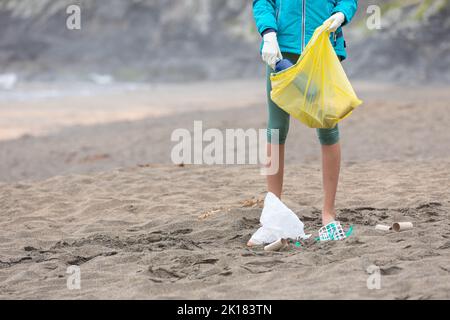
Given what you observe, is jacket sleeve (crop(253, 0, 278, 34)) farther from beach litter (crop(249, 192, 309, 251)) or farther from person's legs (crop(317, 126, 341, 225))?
beach litter (crop(249, 192, 309, 251))

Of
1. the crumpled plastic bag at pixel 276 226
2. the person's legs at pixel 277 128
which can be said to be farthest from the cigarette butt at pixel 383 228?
the person's legs at pixel 277 128

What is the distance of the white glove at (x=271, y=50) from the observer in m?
4.18

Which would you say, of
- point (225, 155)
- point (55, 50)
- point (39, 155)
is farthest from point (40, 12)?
point (225, 155)

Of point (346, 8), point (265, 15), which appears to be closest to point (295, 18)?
point (265, 15)

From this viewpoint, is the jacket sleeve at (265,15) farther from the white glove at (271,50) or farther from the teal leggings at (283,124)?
the teal leggings at (283,124)

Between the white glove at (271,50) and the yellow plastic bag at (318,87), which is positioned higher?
the white glove at (271,50)

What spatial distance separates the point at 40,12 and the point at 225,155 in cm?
2695

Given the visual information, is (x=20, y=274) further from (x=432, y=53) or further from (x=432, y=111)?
(x=432, y=53)

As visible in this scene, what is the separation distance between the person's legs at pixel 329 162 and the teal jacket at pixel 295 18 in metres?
0.47

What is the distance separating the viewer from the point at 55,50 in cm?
3141

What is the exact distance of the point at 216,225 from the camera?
489 cm

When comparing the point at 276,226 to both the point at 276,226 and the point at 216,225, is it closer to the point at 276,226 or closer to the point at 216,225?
the point at 276,226

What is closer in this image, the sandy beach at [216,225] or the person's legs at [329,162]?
the sandy beach at [216,225]

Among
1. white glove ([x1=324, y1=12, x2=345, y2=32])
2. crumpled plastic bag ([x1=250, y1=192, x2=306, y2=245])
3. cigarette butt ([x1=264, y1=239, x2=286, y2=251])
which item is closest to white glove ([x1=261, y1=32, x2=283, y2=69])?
white glove ([x1=324, y1=12, x2=345, y2=32])
